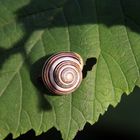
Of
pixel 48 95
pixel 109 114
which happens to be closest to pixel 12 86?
pixel 48 95

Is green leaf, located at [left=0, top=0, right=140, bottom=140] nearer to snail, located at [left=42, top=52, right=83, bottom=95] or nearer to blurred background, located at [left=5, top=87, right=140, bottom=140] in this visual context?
snail, located at [left=42, top=52, right=83, bottom=95]

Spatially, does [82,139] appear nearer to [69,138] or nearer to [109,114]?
[109,114]

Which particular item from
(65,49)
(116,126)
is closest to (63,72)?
(65,49)

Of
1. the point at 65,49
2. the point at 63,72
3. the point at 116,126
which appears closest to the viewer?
the point at 65,49

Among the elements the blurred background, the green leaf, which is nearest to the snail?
the green leaf

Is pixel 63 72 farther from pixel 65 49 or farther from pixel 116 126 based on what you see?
pixel 116 126

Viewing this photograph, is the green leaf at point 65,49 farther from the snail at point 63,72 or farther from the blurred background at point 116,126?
the blurred background at point 116,126

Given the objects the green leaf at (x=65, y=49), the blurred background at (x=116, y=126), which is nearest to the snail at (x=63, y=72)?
the green leaf at (x=65, y=49)
